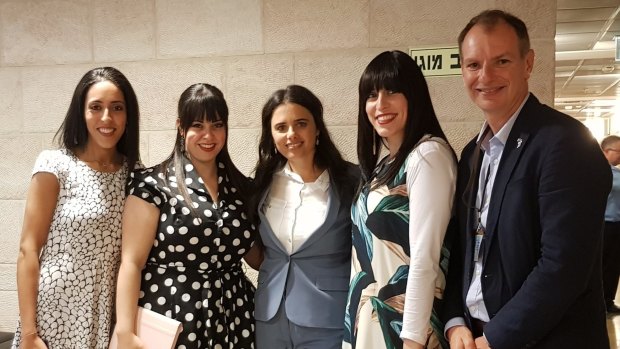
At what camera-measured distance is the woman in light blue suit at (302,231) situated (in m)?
1.70

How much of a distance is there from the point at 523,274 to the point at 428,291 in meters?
0.26

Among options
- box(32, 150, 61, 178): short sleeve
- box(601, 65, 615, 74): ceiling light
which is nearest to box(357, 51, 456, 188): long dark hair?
box(32, 150, 61, 178): short sleeve

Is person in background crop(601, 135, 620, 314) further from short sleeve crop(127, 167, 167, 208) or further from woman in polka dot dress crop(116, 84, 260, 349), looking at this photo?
short sleeve crop(127, 167, 167, 208)

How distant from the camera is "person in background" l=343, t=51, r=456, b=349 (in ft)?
4.61

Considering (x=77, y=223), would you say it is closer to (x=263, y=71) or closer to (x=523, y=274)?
(x=263, y=71)

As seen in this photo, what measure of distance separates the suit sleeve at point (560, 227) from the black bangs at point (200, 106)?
106 centimetres

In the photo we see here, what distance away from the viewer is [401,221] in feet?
4.83

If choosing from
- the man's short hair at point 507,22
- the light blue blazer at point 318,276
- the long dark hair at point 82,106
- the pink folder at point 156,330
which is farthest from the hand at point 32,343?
the man's short hair at point 507,22

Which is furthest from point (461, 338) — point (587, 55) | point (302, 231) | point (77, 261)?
point (587, 55)

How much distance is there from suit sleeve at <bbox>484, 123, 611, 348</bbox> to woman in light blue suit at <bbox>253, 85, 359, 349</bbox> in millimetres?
638

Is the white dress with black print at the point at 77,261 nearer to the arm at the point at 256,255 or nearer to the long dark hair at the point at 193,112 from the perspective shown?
the long dark hair at the point at 193,112

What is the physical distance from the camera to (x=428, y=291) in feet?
4.61

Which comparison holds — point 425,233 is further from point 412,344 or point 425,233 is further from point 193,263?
point 193,263

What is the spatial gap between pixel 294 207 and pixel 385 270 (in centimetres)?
44
